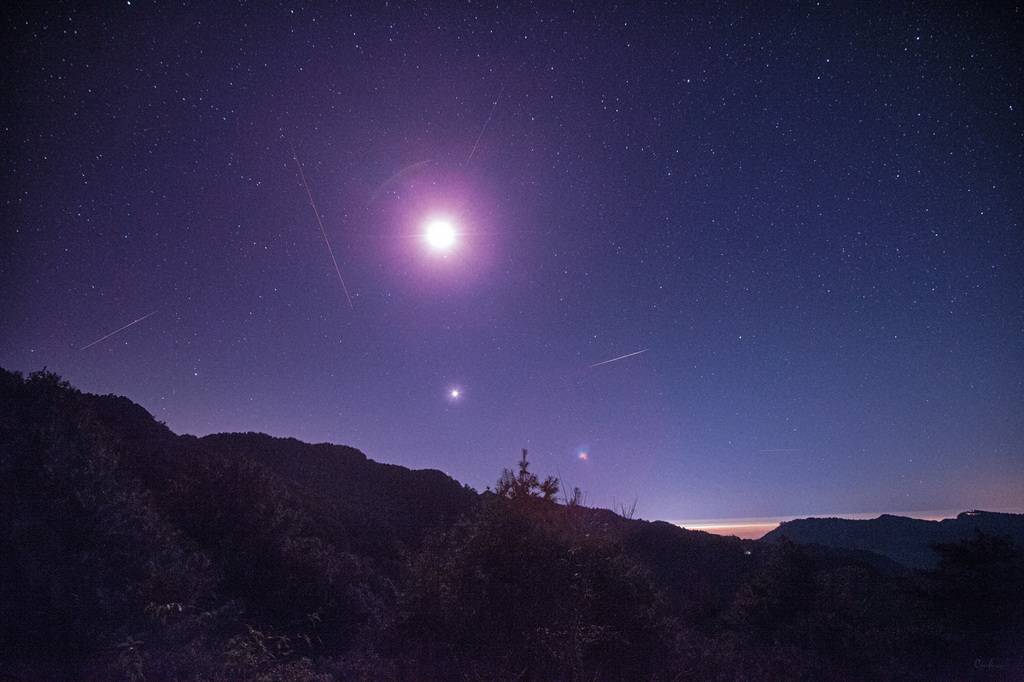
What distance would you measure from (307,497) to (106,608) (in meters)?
43.2

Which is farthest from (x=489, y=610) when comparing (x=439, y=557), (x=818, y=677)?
(x=818, y=677)

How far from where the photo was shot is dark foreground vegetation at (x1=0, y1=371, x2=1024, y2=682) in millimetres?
10352

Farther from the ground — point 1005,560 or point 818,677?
point 1005,560

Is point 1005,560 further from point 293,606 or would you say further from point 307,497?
point 307,497

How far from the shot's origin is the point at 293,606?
1767cm

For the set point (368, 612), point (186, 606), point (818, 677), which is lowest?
point (818, 677)

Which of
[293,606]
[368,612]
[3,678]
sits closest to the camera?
[3,678]

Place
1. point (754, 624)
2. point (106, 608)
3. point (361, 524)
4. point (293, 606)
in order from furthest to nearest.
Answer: point (361, 524)
point (754, 624)
point (293, 606)
point (106, 608)

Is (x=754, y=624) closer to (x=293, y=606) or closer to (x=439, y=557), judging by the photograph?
(x=439, y=557)

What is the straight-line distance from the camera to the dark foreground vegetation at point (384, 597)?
34.0 feet

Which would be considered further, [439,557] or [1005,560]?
[1005,560]

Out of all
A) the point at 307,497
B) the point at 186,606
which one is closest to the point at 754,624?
the point at 186,606

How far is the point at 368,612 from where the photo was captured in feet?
65.2

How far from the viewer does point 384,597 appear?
26.2 m
